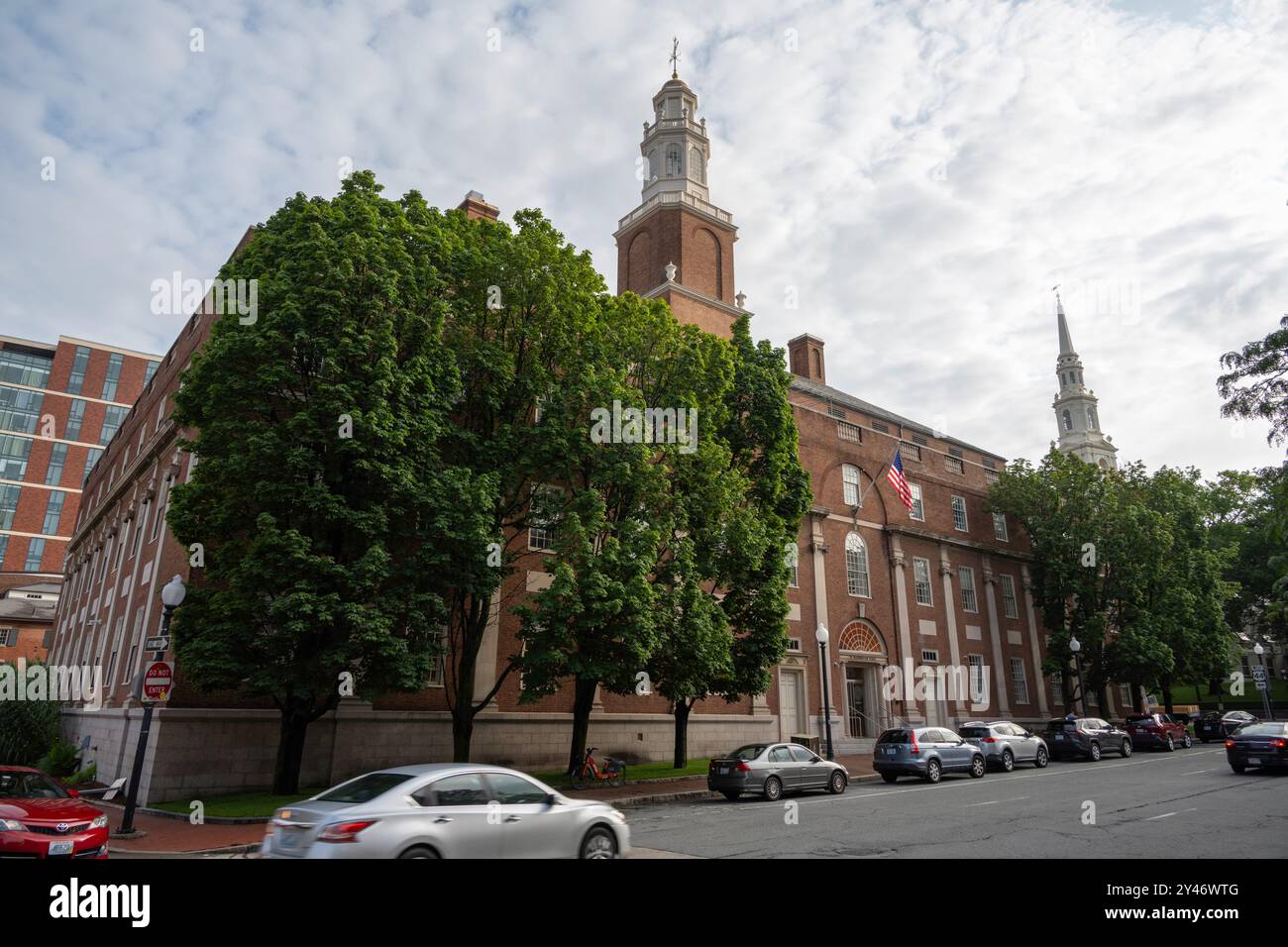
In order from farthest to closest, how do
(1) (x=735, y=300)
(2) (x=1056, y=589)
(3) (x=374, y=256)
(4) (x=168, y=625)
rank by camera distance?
1. (2) (x=1056, y=589)
2. (1) (x=735, y=300)
3. (3) (x=374, y=256)
4. (4) (x=168, y=625)

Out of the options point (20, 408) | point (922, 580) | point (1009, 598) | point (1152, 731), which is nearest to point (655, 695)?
point (922, 580)

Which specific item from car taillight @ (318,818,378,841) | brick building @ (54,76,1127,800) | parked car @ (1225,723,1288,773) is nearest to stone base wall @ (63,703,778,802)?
brick building @ (54,76,1127,800)

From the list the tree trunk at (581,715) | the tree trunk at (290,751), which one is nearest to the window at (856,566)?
the tree trunk at (581,715)

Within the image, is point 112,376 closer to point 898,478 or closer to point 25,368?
point 25,368

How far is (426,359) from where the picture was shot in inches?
721

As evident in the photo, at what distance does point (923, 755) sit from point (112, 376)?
98.6m

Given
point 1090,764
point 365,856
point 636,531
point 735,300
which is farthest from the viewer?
point 735,300

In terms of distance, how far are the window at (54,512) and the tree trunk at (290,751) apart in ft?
280

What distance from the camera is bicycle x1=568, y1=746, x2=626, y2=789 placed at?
→ 71.2 ft

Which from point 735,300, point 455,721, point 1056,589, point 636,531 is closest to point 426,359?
point 636,531

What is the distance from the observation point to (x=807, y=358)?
155 ft

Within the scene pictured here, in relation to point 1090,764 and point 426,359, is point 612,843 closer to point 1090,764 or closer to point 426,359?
point 426,359

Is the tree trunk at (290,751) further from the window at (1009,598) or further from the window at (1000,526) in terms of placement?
the window at (1000,526)

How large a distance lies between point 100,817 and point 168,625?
18.4 feet
